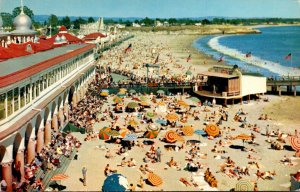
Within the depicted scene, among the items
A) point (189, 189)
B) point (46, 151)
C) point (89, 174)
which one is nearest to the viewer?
point (189, 189)

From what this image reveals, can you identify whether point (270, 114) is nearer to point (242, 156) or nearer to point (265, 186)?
point (242, 156)

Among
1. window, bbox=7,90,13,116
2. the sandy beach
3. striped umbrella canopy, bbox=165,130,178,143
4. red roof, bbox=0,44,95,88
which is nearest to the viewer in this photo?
red roof, bbox=0,44,95,88

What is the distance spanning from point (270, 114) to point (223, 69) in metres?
8.93

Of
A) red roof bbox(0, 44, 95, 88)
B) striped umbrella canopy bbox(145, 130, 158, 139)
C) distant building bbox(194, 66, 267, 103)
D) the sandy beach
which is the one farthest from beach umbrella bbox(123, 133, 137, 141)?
distant building bbox(194, 66, 267, 103)

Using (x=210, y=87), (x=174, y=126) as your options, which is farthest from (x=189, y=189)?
(x=210, y=87)

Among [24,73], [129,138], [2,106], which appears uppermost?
[24,73]

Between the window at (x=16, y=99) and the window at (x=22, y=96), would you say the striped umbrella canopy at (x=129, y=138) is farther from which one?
the window at (x=16, y=99)

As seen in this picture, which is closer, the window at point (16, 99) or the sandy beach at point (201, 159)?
the window at point (16, 99)

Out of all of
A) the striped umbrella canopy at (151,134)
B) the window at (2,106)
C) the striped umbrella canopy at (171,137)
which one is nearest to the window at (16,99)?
the window at (2,106)

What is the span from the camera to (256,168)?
81.1 ft

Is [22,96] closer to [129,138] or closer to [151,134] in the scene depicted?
[129,138]

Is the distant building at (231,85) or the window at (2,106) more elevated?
the window at (2,106)

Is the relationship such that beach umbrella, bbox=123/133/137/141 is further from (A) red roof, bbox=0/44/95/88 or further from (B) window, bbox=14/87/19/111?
(B) window, bbox=14/87/19/111

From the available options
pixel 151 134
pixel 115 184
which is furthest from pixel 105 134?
pixel 115 184
